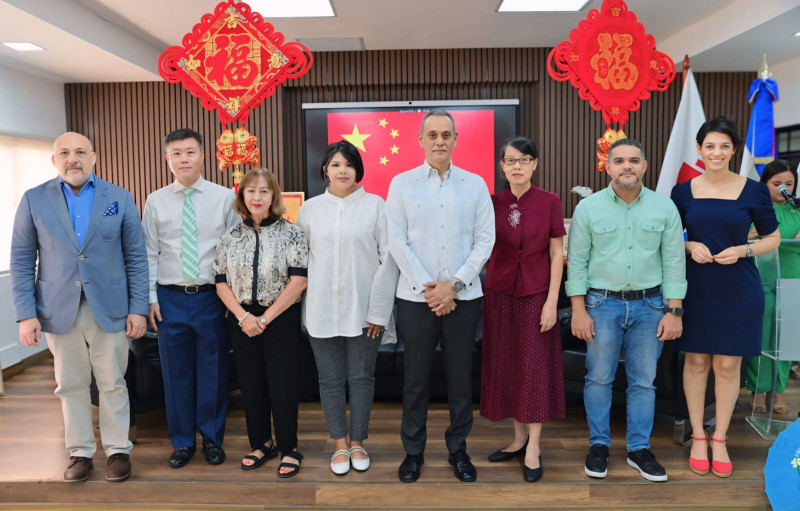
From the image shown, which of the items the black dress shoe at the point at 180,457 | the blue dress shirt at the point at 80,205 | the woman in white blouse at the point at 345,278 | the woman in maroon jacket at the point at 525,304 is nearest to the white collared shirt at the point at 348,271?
the woman in white blouse at the point at 345,278

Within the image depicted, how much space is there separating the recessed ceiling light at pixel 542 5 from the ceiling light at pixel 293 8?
1.55 m

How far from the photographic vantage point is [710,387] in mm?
2895

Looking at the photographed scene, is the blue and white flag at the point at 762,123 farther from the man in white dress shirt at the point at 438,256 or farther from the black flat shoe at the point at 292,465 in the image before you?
the black flat shoe at the point at 292,465

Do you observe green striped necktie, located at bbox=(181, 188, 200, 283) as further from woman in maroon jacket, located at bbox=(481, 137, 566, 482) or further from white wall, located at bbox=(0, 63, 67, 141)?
white wall, located at bbox=(0, 63, 67, 141)

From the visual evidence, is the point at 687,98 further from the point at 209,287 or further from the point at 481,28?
the point at 209,287

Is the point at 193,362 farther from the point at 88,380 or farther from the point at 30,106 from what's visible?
the point at 30,106

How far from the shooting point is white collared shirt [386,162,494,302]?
7.28 ft

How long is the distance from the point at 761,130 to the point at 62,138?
15.4ft

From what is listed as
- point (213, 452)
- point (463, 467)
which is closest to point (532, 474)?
point (463, 467)

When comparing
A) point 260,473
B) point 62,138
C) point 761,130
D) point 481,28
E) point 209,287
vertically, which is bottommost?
point 260,473

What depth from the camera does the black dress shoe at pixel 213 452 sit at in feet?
8.36

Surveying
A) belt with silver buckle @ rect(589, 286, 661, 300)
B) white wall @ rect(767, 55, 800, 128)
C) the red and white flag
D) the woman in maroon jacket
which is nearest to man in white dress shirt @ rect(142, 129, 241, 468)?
the woman in maroon jacket

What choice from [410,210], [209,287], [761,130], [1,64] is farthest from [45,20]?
[761,130]

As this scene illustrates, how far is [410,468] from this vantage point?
238cm
